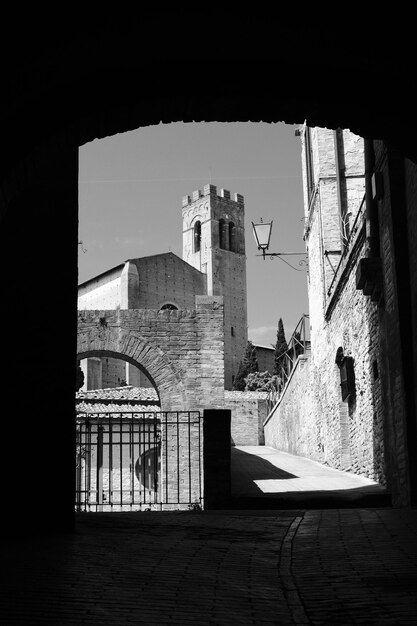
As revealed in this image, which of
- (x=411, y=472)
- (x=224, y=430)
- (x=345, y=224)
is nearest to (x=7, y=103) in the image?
(x=411, y=472)

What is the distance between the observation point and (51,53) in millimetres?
3885

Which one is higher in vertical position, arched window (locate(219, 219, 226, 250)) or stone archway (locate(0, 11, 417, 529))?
arched window (locate(219, 219, 226, 250))

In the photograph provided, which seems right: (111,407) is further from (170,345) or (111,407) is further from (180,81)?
(180,81)

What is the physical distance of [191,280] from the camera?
63656 millimetres

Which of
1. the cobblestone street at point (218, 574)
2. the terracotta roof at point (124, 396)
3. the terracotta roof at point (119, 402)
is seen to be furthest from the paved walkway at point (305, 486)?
the terracotta roof at point (124, 396)

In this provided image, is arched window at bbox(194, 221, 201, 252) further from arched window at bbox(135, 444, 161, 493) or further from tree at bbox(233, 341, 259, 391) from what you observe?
arched window at bbox(135, 444, 161, 493)

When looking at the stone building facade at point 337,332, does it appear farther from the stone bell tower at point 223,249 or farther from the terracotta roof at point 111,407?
the stone bell tower at point 223,249

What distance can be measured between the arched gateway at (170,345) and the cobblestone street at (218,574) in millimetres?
8671

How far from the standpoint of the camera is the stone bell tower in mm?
70062

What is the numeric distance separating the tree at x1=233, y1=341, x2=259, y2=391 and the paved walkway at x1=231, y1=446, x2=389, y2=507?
45.2 meters

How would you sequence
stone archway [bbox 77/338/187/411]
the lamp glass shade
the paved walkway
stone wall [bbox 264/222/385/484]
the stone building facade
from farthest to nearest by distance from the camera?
1. the lamp glass shade
2. stone archway [bbox 77/338/187/411]
3. the stone building facade
4. stone wall [bbox 264/222/385/484]
5. the paved walkway

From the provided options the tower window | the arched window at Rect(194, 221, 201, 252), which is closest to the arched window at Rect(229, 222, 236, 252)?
the tower window

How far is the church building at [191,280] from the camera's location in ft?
181

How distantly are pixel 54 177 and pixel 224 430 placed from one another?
4.24m
